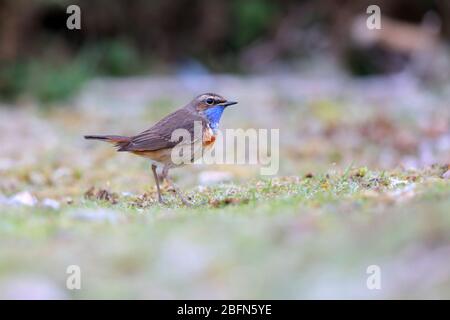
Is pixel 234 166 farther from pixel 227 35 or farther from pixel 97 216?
pixel 227 35

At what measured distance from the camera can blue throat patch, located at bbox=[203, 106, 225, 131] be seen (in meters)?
9.02

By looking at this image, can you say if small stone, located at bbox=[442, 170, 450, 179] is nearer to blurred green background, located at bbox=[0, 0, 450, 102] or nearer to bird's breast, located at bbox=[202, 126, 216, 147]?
bird's breast, located at bbox=[202, 126, 216, 147]

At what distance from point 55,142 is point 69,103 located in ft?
12.0

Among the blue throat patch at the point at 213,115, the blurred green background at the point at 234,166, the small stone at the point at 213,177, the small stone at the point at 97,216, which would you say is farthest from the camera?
the small stone at the point at 213,177

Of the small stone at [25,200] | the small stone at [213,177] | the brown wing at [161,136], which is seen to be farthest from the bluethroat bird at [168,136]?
the small stone at [213,177]

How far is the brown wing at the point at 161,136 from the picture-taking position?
8562mm

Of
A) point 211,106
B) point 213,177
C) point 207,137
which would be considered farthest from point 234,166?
point 207,137

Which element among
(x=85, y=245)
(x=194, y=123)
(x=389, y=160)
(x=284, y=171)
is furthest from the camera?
(x=389, y=160)

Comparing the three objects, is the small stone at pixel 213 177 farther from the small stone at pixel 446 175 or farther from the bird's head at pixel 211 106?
the small stone at pixel 446 175

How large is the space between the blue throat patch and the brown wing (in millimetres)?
146

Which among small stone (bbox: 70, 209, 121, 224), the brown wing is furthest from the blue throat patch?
small stone (bbox: 70, 209, 121, 224)
